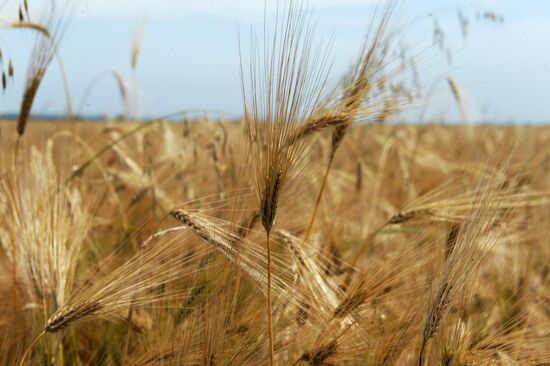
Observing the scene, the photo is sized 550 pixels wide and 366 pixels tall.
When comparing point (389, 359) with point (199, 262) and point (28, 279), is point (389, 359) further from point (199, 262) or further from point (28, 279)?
point (28, 279)

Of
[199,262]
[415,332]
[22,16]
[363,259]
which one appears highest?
[22,16]

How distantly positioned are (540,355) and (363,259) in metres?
1.34

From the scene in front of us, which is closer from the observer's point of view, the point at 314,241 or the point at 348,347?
the point at 348,347

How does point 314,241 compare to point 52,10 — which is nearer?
point 52,10

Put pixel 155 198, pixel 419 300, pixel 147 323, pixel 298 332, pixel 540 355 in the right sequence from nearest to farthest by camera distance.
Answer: pixel 540 355 → pixel 419 300 → pixel 298 332 → pixel 147 323 → pixel 155 198

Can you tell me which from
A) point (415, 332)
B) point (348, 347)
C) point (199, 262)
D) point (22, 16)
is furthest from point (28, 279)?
point (415, 332)

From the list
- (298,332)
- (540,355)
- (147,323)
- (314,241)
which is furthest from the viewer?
(314,241)

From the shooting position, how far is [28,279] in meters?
1.59

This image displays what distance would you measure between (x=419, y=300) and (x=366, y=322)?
0.12 m

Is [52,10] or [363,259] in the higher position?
[52,10]

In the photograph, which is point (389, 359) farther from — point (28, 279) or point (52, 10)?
point (52, 10)

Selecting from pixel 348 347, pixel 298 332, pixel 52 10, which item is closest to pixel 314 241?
pixel 298 332

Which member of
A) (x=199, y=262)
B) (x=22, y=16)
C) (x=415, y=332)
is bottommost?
(x=415, y=332)

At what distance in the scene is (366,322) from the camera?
1439 mm
